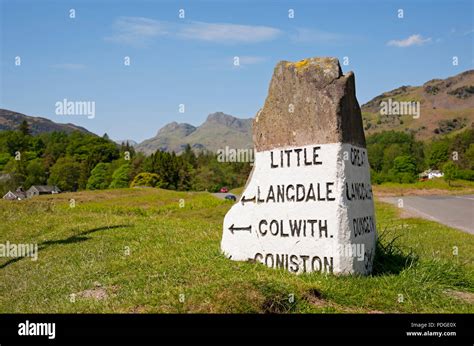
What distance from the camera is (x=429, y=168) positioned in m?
102

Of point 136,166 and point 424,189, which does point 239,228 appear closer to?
point 424,189

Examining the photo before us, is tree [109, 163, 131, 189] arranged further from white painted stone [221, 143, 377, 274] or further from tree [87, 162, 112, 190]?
white painted stone [221, 143, 377, 274]

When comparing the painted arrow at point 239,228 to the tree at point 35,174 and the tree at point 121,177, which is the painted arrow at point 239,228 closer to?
the tree at point 121,177

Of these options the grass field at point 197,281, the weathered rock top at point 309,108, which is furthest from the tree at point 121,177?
the weathered rock top at point 309,108

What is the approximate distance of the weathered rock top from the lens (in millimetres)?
8000

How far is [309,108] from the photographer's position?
821 cm

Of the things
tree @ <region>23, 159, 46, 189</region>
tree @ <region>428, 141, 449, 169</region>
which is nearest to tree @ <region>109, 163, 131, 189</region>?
tree @ <region>23, 159, 46, 189</region>

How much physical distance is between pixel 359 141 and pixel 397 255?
8.03 ft

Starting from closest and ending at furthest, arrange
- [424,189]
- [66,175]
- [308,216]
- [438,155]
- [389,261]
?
[308,216]
[389,261]
[424,189]
[66,175]
[438,155]

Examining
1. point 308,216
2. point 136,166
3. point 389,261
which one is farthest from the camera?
point 136,166

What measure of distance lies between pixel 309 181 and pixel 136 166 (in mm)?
76404

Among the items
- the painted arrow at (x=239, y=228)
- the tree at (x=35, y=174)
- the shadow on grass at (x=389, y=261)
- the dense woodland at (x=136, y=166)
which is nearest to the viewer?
the shadow on grass at (x=389, y=261)

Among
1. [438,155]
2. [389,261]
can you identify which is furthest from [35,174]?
[389,261]

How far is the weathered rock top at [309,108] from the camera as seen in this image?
8000mm
